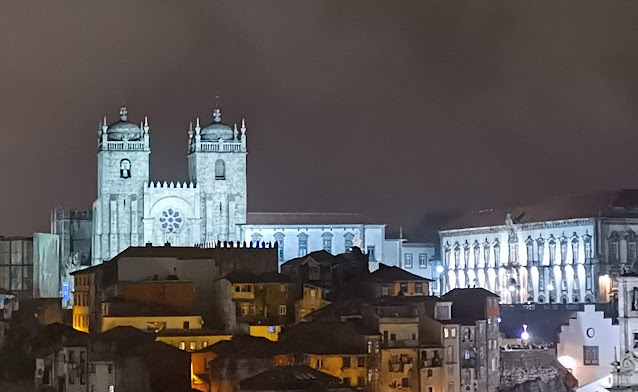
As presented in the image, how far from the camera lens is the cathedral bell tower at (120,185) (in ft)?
328

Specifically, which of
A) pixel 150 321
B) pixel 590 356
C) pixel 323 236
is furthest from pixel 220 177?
pixel 590 356

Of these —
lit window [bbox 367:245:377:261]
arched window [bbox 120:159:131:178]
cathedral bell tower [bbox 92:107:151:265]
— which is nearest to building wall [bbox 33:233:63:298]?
cathedral bell tower [bbox 92:107:151:265]

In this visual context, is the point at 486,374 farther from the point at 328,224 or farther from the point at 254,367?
the point at 328,224

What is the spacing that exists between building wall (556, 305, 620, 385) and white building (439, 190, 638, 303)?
17.7 metres

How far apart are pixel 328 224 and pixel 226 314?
107 ft

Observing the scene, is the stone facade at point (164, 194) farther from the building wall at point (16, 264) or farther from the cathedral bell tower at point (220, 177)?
the building wall at point (16, 264)

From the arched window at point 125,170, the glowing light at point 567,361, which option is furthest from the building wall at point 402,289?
the arched window at point 125,170

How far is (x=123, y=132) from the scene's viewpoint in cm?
10288

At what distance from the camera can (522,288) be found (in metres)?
104

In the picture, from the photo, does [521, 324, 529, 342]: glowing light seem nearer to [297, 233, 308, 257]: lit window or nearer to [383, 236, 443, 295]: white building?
[383, 236, 443, 295]: white building

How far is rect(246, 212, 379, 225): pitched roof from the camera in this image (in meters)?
106

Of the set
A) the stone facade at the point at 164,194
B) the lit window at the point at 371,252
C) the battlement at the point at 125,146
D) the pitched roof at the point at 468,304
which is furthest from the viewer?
the lit window at the point at 371,252

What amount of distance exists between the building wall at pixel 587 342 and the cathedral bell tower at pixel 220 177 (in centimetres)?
3100

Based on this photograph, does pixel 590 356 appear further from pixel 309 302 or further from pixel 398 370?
pixel 309 302
